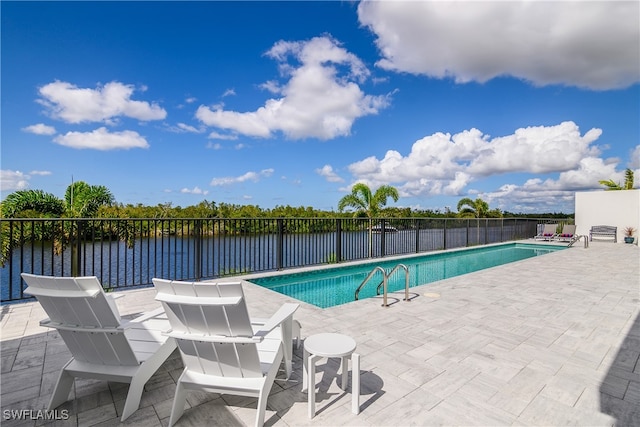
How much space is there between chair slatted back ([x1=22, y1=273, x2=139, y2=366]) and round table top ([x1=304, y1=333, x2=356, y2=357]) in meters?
1.20

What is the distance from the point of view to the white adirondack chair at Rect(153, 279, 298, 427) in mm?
1806

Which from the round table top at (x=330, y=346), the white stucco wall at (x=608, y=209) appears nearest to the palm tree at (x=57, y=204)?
the round table top at (x=330, y=346)

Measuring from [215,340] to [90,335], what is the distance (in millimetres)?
897

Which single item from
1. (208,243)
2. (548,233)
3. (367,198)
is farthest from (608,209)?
(208,243)

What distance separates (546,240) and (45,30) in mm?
20423

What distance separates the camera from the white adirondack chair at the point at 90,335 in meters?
1.90

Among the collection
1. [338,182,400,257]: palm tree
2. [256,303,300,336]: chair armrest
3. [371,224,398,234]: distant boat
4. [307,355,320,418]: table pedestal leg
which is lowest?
[307,355,320,418]: table pedestal leg

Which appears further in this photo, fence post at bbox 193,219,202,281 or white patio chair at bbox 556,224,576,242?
white patio chair at bbox 556,224,576,242

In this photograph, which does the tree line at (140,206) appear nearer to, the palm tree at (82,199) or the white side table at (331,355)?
the palm tree at (82,199)

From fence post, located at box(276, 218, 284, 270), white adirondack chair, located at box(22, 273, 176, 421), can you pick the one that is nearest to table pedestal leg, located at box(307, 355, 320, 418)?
white adirondack chair, located at box(22, 273, 176, 421)

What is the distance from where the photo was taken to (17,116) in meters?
9.80

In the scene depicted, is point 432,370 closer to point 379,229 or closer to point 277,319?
point 277,319

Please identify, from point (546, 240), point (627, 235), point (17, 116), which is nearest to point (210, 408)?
point (17, 116)

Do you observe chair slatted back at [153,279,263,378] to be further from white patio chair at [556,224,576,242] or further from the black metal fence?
white patio chair at [556,224,576,242]
